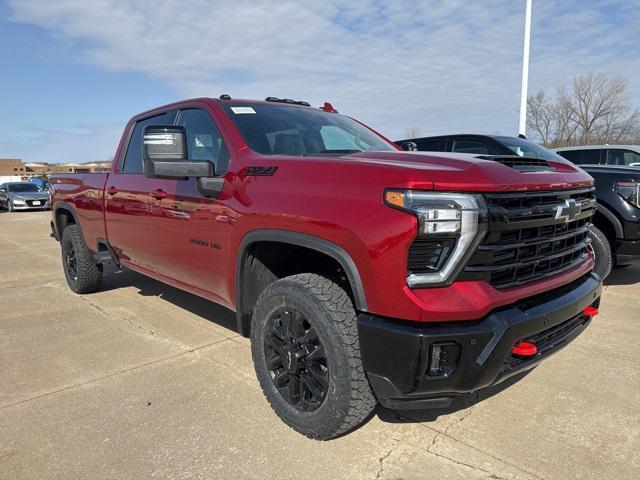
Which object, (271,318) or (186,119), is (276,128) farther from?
(271,318)

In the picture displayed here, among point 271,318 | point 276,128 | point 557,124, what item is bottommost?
point 271,318

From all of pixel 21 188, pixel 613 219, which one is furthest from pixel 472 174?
pixel 21 188

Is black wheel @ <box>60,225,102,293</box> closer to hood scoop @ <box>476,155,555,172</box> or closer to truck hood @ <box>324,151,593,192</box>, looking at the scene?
truck hood @ <box>324,151,593,192</box>

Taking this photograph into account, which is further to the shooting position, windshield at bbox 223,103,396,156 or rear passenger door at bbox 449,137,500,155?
rear passenger door at bbox 449,137,500,155

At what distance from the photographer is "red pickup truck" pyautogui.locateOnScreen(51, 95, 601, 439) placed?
6.88ft

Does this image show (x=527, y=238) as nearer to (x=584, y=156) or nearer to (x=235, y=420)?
(x=235, y=420)

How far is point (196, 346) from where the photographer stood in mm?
4004

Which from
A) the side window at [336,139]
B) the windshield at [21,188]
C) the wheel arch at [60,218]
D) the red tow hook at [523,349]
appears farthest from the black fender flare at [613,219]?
the windshield at [21,188]

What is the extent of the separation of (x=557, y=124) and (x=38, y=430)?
127ft

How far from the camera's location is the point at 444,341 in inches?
81.0

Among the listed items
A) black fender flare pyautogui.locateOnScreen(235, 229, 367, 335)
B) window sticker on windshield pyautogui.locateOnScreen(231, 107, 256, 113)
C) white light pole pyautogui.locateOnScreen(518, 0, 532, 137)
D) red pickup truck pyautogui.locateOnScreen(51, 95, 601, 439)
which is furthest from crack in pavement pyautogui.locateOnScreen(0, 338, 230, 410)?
white light pole pyautogui.locateOnScreen(518, 0, 532, 137)

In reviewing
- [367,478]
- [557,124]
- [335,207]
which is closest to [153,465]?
[367,478]

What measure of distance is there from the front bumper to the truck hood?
0.56 metres

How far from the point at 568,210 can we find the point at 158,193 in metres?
2.84
